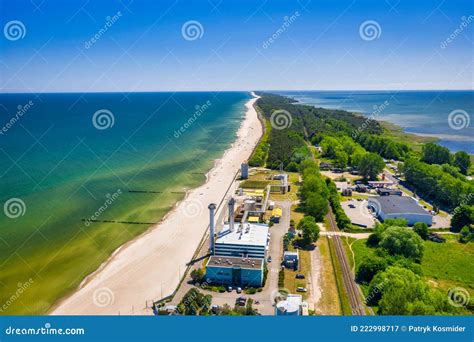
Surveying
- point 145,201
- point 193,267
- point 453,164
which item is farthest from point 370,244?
point 453,164

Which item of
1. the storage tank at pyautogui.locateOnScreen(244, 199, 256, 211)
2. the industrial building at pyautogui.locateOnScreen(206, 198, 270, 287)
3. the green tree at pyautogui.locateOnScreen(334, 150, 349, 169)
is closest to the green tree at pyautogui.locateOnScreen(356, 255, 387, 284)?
the industrial building at pyautogui.locateOnScreen(206, 198, 270, 287)

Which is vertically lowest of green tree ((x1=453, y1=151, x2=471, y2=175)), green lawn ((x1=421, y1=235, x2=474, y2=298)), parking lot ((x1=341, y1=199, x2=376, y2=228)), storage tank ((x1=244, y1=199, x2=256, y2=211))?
green lawn ((x1=421, y1=235, x2=474, y2=298))

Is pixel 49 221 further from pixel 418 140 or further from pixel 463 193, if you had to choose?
pixel 418 140

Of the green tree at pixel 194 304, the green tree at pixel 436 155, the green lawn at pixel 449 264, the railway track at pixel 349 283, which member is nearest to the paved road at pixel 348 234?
the railway track at pixel 349 283

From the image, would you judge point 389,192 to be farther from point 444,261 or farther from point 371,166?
point 444,261

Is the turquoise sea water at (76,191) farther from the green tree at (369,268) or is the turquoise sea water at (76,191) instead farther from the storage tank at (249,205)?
the green tree at (369,268)

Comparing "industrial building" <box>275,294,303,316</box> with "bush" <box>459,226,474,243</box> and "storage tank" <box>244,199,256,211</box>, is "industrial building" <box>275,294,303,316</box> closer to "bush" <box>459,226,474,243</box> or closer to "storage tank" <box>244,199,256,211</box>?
"storage tank" <box>244,199,256,211</box>
